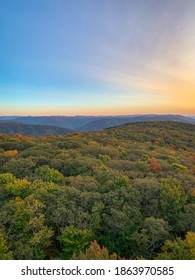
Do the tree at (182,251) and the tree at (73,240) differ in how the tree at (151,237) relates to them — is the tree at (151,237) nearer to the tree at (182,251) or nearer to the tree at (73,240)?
the tree at (182,251)

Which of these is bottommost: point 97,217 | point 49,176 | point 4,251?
point 4,251

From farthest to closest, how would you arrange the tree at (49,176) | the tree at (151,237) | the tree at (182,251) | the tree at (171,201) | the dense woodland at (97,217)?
the tree at (49,176) < the tree at (171,201) < the tree at (151,237) < the dense woodland at (97,217) < the tree at (182,251)

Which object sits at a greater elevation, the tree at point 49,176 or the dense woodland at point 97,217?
the tree at point 49,176

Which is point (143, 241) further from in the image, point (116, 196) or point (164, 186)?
point (164, 186)

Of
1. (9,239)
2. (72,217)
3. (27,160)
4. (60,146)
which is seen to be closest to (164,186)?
(72,217)

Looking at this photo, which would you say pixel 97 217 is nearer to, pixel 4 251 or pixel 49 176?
pixel 4 251

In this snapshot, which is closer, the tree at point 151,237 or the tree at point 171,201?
the tree at point 151,237

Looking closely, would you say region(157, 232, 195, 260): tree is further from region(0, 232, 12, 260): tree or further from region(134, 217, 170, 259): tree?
region(0, 232, 12, 260): tree

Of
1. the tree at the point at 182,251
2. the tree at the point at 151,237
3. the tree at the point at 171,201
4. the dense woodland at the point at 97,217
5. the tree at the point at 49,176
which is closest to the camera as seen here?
the tree at the point at 182,251

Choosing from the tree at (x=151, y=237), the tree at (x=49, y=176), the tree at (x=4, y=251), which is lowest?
the tree at (x=151, y=237)

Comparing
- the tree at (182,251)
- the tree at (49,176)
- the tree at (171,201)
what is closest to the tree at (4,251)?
the tree at (49,176)

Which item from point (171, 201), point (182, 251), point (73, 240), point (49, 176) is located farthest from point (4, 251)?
point (171, 201)
